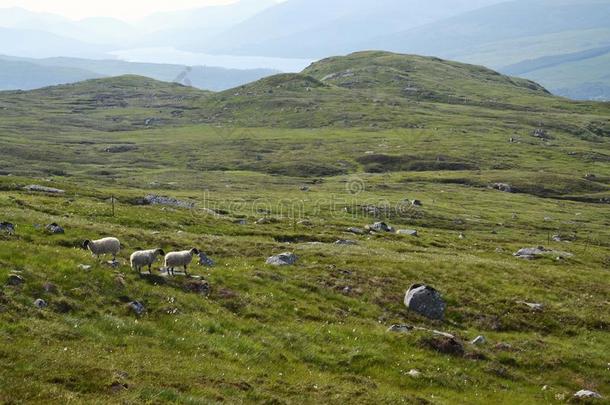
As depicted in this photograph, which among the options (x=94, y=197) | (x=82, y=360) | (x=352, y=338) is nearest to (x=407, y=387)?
A: (x=352, y=338)

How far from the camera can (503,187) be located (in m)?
149

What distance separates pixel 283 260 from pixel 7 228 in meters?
18.0

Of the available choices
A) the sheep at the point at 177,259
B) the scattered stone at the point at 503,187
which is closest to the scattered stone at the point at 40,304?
the sheep at the point at 177,259

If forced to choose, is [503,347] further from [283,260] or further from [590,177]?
[590,177]

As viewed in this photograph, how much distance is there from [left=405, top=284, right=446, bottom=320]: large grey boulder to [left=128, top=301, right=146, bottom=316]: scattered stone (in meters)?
16.4

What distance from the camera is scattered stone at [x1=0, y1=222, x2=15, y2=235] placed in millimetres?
34412

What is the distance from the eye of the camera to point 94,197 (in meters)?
72.8

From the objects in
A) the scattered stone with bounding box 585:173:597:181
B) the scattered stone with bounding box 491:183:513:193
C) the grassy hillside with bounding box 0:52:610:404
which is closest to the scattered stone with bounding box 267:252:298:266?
the grassy hillside with bounding box 0:52:610:404

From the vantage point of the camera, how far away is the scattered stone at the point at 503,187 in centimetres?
14727

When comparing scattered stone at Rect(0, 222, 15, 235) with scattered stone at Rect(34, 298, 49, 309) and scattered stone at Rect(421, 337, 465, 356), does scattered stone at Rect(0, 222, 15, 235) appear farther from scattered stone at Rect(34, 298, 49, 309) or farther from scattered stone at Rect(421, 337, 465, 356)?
scattered stone at Rect(421, 337, 465, 356)

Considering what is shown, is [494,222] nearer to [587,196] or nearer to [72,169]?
[587,196]

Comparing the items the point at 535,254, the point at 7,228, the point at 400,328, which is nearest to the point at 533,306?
the point at 400,328

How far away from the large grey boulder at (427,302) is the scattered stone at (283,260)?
30.9 ft

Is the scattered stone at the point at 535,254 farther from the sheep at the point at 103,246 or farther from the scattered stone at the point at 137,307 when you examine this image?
the scattered stone at the point at 137,307
